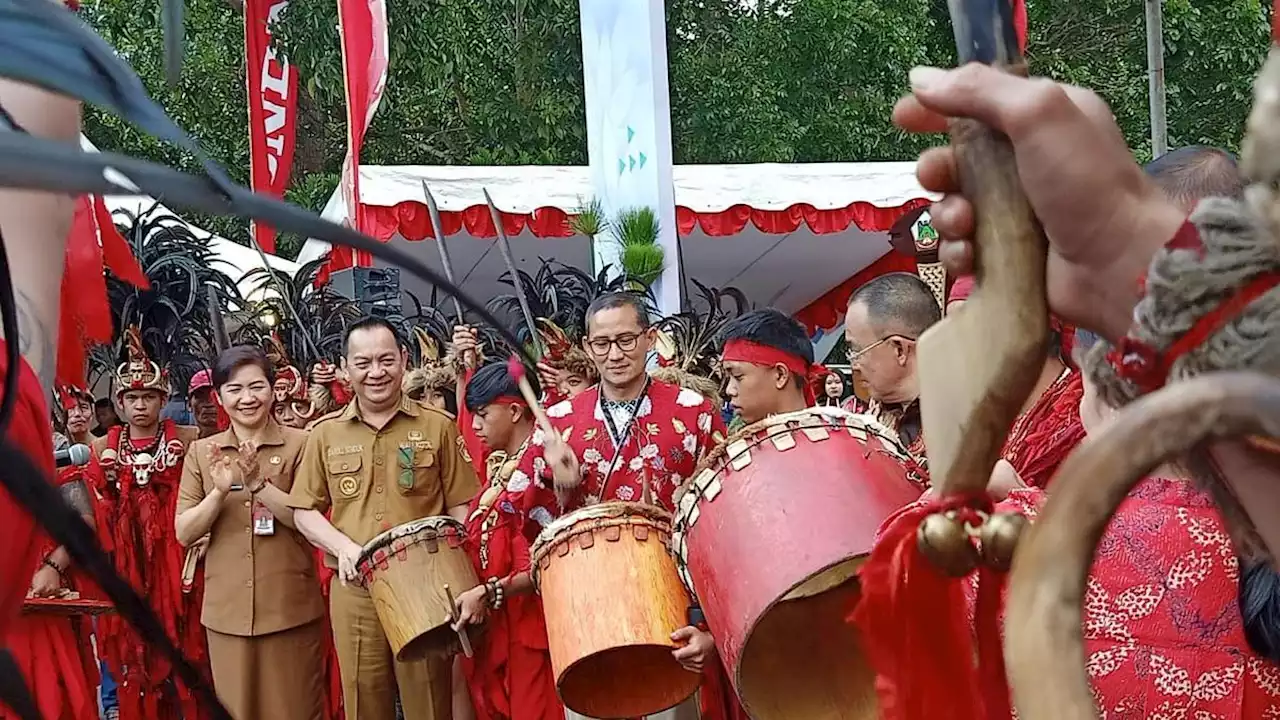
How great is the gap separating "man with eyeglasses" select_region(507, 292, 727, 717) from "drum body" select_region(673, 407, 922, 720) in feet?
4.11

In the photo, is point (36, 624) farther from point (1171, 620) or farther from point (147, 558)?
point (1171, 620)

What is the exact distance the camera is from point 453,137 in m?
17.6

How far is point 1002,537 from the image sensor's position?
917 mm

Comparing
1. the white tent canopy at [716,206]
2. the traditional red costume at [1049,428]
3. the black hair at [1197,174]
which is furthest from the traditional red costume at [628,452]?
the white tent canopy at [716,206]

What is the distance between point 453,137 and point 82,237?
642 inches

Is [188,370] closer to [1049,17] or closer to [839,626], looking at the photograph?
[839,626]

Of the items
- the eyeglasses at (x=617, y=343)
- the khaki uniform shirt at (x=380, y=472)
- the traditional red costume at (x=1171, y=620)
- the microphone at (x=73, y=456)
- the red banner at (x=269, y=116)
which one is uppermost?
the red banner at (x=269, y=116)

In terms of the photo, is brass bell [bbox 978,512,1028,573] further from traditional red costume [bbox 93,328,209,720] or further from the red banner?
the red banner

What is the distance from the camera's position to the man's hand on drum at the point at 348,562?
453 cm

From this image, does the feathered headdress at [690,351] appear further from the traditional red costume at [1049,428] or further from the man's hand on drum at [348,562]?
the traditional red costume at [1049,428]

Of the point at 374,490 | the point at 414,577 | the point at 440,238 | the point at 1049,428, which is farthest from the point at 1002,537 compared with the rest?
the point at 440,238

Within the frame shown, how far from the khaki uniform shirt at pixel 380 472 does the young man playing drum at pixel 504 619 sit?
0.28 metres

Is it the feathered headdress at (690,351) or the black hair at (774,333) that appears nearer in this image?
the black hair at (774,333)

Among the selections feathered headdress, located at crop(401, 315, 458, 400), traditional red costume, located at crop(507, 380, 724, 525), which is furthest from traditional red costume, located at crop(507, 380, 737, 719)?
feathered headdress, located at crop(401, 315, 458, 400)
